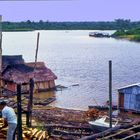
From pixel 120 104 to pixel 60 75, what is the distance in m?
28.0

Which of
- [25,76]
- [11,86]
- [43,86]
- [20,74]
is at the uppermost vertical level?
[20,74]

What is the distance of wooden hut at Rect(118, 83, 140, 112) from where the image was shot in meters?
30.7

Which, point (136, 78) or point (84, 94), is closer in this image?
point (84, 94)

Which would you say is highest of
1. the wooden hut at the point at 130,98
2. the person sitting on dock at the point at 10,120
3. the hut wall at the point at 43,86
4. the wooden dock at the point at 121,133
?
the person sitting on dock at the point at 10,120

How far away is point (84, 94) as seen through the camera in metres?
43.4

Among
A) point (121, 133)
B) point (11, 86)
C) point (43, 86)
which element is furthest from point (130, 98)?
point (43, 86)

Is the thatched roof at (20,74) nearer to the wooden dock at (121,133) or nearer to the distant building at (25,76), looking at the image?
the distant building at (25,76)

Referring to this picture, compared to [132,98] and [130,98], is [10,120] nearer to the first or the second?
[132,98]

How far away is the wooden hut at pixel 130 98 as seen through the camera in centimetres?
3072

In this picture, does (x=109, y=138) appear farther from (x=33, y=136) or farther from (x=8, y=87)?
(x=8, y=87)

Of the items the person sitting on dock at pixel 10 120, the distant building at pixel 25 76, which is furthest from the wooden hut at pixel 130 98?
the person sitting on dock at pixel 10 120

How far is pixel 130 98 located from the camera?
31406 mm

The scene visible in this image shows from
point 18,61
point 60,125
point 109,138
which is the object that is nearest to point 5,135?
point 109,138

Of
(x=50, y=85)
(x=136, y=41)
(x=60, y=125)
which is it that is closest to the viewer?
(x=60, y=125)
